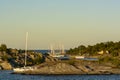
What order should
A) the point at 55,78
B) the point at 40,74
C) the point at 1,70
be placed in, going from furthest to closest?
the point at 1,70, the point at 40,74, the point at 55,78

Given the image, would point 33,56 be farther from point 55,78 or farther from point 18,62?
point 55,78

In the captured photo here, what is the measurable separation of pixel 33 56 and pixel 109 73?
1559 inches

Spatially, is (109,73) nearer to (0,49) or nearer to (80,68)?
(80,68)

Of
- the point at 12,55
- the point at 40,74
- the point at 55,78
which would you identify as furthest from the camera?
the point at 12,55

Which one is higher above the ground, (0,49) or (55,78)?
(0,49)

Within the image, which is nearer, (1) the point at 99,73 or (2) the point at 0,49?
(1) the point at 99,73

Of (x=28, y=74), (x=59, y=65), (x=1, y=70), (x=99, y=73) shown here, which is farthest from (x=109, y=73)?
(x=1, y=70)

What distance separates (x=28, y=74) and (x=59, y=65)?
9.44 meters

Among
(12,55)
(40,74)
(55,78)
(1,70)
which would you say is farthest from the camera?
(12,55)

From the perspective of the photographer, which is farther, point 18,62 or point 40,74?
point 18,62

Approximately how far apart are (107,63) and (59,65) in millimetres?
22446

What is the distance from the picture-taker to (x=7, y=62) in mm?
160500

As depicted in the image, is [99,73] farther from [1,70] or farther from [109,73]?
[1,70]

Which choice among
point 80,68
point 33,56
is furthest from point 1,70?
point 80,68
